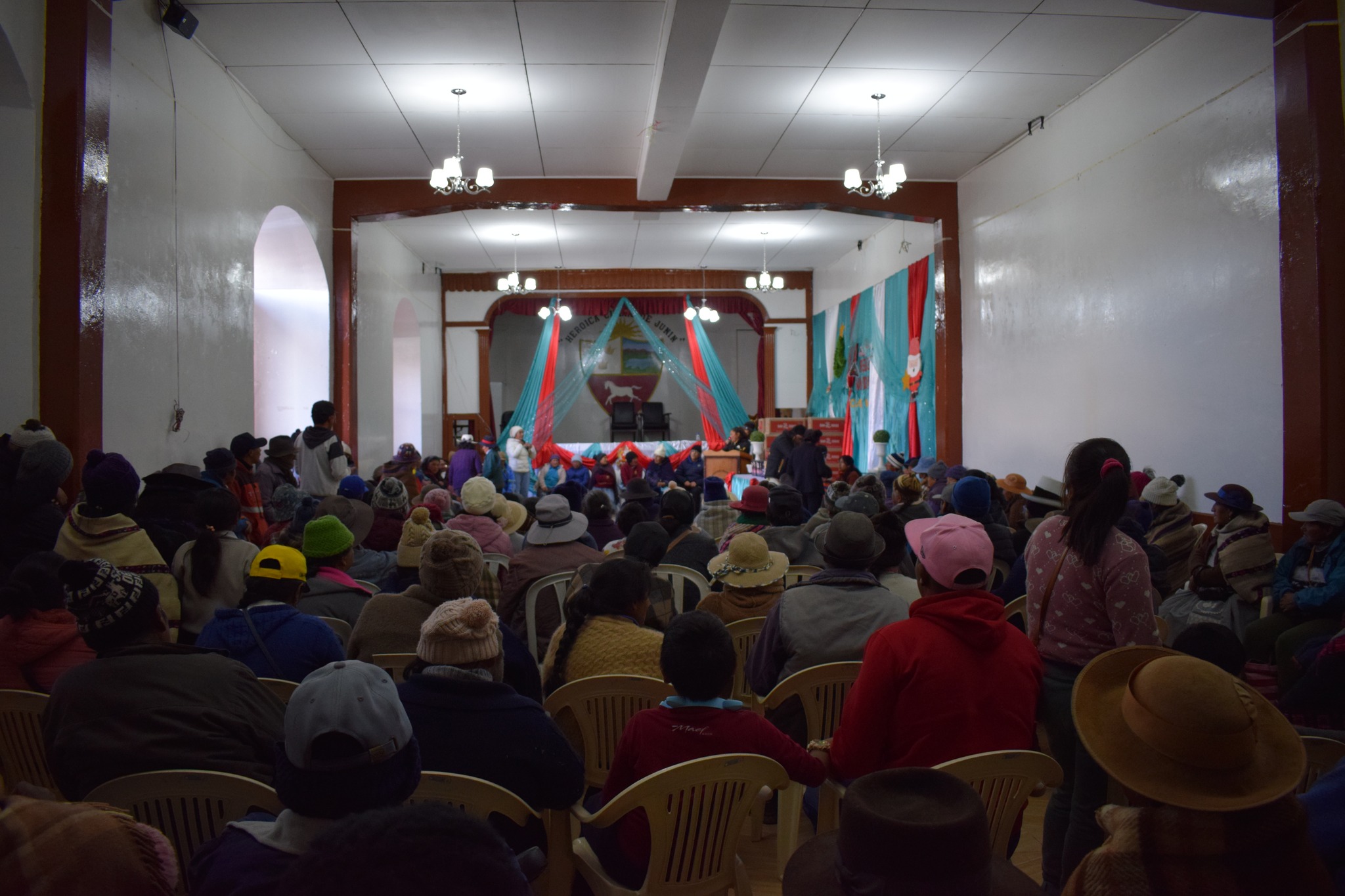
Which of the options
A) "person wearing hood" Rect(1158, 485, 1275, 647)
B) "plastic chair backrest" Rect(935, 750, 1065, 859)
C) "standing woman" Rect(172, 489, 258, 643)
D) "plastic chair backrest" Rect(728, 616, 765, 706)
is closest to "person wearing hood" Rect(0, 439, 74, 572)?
"standing woman" Rect(172, 489, 258, 643)

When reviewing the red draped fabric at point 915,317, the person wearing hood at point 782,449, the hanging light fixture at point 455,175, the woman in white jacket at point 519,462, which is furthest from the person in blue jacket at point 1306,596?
the woman in white jacket at point 519,462

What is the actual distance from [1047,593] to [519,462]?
28.0ft

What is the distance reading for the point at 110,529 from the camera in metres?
2.90

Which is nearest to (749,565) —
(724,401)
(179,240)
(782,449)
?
(179,240)

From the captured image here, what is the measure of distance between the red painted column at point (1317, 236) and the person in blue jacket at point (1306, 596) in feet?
2.98

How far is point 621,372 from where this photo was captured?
1692 cm

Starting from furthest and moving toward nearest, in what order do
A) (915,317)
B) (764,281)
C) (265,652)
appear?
1. (764,281)
2. (915,317)
3. (265,652)

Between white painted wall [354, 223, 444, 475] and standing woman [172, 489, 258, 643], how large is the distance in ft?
18.4

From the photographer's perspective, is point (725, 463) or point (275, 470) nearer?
point (275, 470)

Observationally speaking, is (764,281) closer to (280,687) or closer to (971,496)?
(971,496)

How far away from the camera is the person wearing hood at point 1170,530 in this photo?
3.99 m

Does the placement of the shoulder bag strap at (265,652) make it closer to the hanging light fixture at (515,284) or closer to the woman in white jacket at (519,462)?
the woman in white jacket at (519,462)

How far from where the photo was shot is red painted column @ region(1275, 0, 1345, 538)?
12.9 feet

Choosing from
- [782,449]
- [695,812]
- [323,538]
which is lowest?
[695,812]
